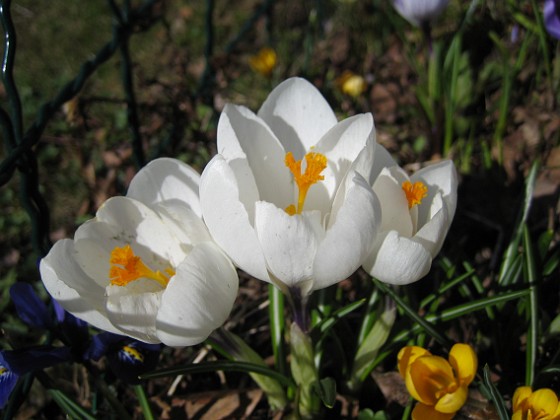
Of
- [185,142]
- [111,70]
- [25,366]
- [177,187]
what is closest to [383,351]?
[177,187]

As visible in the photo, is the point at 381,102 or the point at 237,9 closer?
the point at 381,102

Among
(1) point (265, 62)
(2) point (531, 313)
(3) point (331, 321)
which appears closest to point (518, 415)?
(2) point (531, 313)

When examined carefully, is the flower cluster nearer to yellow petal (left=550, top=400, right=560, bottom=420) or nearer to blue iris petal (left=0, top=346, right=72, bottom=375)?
blue iris petal (left=0, top=346, right=72, bottom=375)

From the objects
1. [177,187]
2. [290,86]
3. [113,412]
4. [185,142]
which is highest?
[290,86]

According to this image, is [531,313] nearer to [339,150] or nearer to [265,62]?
[339,150]

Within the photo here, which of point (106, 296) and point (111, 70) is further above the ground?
point (111, 70)

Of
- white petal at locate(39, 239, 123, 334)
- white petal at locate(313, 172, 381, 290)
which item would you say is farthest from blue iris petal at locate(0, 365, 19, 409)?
white petal at locate(313, 172, 381, 290)

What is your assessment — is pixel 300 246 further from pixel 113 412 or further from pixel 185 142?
pixel 185 142
